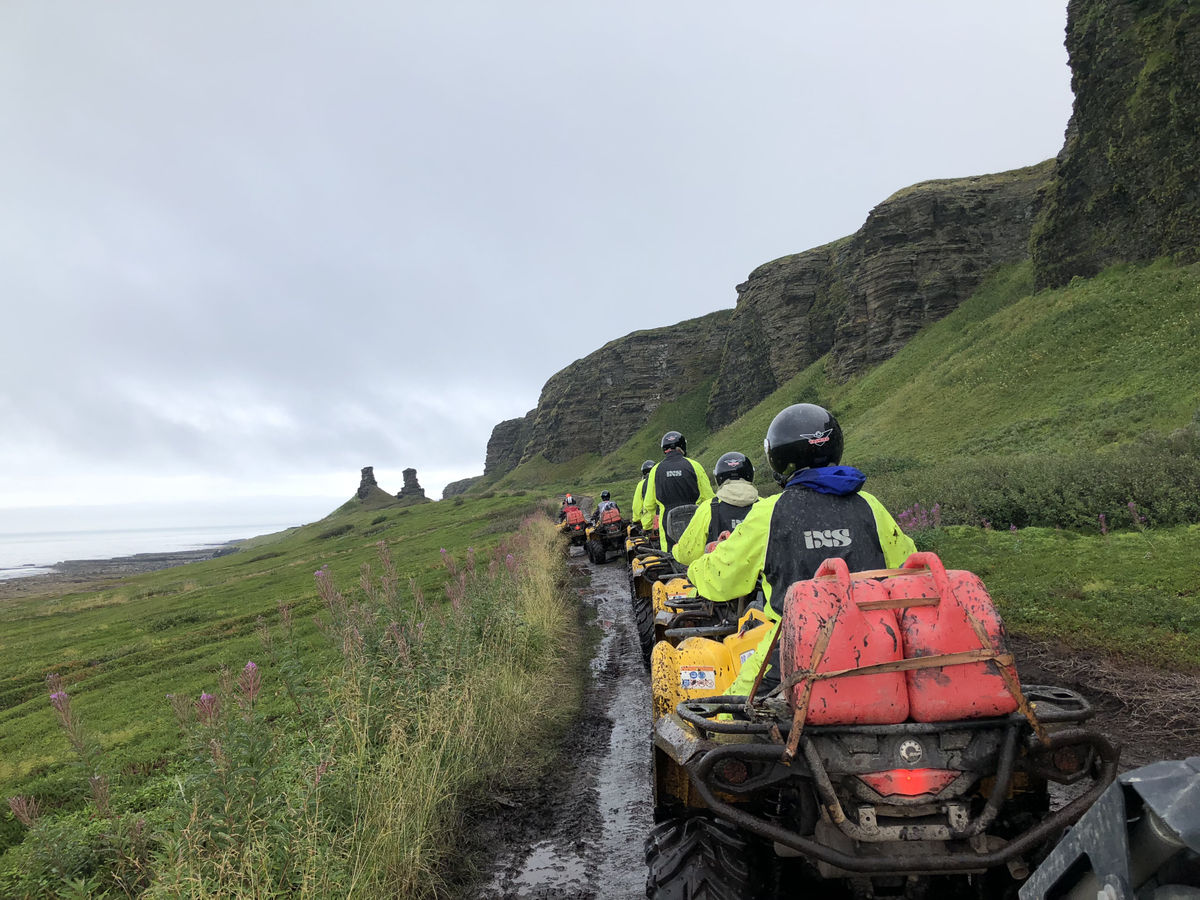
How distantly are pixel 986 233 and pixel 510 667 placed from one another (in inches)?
2509

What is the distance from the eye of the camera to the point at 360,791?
4082mm

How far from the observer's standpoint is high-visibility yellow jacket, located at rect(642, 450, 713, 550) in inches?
393

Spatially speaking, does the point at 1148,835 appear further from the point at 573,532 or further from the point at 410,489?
the point at 410,489

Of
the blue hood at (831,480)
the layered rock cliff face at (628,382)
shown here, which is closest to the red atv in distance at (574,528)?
the blue hood at (831,480)

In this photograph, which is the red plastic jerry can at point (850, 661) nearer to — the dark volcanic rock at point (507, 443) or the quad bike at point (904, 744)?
the quad bike at point (904, 744)

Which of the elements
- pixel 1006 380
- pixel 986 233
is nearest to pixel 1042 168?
pixel 986 233

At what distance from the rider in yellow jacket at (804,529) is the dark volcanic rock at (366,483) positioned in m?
141

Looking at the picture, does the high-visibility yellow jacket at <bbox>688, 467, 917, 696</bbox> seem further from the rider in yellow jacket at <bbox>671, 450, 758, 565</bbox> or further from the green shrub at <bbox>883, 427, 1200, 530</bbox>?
the green shrub at <bbox>883, 427, 1200, 530</bbox>

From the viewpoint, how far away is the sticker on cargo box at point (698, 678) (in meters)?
4.06

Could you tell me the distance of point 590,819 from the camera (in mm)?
4723

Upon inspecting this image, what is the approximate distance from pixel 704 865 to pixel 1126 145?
4089cm

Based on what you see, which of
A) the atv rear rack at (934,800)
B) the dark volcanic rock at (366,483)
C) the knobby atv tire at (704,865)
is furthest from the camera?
the dark volcanic rock at (366,483)

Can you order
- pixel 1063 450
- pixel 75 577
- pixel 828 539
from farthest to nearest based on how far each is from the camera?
pixel 75 577
pixel 1063 450
pixel 828 539

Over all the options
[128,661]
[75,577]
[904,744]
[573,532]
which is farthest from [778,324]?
[75,577]
